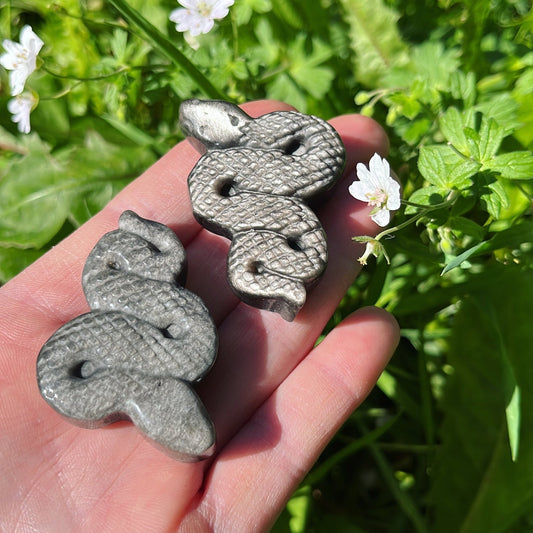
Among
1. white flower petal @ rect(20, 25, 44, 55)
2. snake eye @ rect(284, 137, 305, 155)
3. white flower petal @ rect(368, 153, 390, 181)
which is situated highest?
white flower petal @ rect(20, 25, 44, 55)

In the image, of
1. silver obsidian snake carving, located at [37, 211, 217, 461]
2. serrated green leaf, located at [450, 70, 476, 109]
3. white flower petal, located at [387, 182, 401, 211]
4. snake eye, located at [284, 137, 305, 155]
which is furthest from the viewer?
serrated green leaf, located at [450, 70, 476, 109]

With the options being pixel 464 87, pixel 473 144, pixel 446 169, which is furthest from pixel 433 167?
pixel 464 87

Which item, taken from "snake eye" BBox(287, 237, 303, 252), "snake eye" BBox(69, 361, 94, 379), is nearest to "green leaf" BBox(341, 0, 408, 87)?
"snake eye" BBox(287, 237, 303, 252)

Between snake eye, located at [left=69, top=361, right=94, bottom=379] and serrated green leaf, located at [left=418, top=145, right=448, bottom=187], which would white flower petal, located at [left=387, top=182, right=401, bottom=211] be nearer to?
serrated green leaf, located at [left=418, top=145, right=448, bottom=187]

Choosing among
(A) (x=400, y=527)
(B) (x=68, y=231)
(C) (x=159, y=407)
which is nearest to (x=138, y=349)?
(C) (x=159, y=407)

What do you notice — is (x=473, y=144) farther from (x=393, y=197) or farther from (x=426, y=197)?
(x=393, y=197)

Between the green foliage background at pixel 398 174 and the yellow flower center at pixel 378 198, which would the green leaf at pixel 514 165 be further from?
the yellow flower center at pixel 378 198
